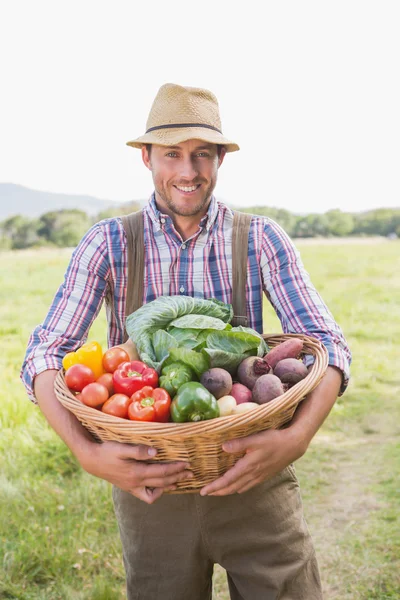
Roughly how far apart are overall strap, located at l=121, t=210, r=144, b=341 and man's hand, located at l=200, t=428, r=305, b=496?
83 cm

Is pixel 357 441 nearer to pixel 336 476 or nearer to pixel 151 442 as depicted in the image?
pixel 336 476

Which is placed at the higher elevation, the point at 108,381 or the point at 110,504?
the point at 108,381

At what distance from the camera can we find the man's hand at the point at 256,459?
1.84m

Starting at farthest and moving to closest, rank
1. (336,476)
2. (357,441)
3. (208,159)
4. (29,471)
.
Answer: (357,441)
(336,476)
(29,471)
(208,159)

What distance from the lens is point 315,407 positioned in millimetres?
2061

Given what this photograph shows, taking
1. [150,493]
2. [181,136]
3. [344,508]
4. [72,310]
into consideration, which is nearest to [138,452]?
[150,493]

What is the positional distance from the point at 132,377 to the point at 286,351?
21.6 inches

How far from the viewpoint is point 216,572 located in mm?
3402

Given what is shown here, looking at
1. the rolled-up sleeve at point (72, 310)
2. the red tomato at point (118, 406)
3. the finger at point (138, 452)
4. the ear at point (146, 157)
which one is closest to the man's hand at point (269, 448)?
the finger at point (138, 452)

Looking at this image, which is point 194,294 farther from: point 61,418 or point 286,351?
point 61,418

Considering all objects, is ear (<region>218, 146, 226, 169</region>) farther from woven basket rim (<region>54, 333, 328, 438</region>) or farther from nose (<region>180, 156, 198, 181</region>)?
woven basket rim (<region>54, 333, 328, 438</region>)

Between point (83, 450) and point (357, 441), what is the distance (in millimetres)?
3401

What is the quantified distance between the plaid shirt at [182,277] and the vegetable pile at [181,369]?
0.27 metres

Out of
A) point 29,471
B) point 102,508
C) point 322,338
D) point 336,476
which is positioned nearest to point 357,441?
point 336,476
